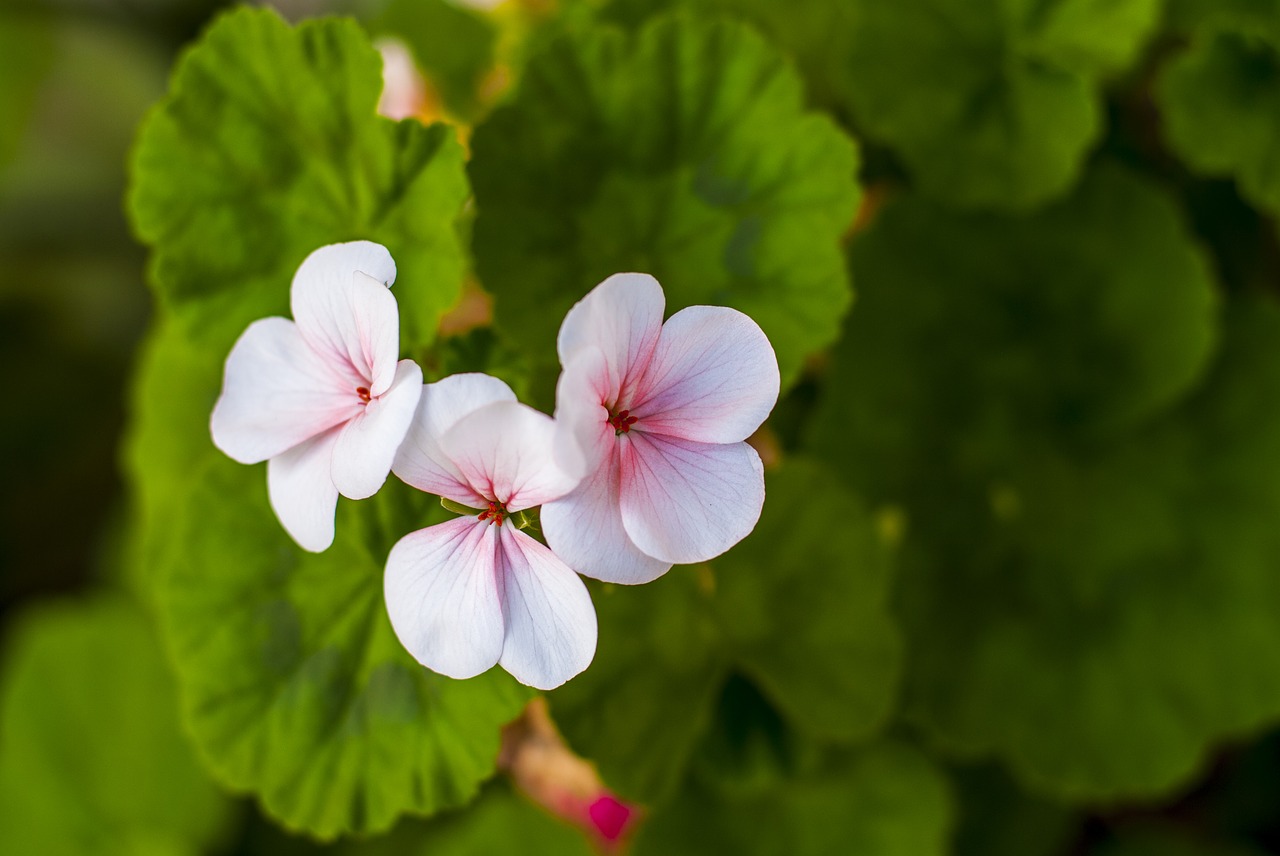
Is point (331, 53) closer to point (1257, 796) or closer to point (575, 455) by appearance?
point (575, 455)

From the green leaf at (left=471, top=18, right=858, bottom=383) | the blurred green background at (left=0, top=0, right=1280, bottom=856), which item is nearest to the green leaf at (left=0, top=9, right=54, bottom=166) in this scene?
the blurred green background at (left=0, top=0, right=1280, bottom=856)

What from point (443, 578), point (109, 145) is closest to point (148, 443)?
point (443, 578)

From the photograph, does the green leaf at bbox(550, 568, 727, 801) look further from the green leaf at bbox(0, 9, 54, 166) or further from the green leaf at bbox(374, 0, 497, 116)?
the green leaf at bbox(0, 9, 54, 166)

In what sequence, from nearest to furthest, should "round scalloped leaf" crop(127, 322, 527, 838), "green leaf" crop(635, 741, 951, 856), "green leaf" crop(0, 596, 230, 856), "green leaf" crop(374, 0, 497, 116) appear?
"round scalloped leaf" crop(127, 322, 527, 838)
"green leaf" crop(635, 741, 951, 856)
"green leaf" crop(374, 0, 497, 116)
"green leaf" crop(0, 596, 230, 856)

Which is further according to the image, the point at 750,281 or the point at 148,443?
the point at 148,443

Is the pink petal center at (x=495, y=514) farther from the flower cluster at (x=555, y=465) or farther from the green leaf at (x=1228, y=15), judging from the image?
the green leaf at (x=1228, y=15)
